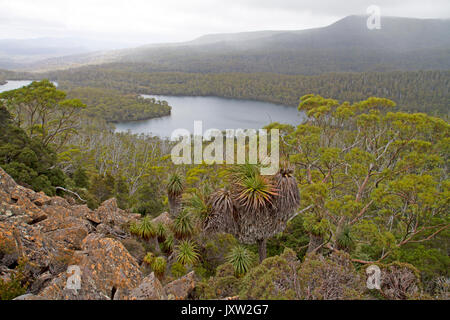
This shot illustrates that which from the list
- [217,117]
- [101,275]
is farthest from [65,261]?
[217,117]

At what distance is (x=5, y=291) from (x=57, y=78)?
202 m

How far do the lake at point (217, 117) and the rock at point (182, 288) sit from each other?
69.0 metres

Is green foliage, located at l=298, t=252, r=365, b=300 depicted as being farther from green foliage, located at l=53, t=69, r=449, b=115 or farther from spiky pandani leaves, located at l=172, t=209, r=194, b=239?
green foliage, located at l=53, t=69, r=449, b=115

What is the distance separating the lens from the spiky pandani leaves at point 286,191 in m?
8.70

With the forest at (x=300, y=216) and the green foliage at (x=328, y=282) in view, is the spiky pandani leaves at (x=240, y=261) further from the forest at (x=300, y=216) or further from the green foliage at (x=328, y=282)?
the green foliage at (x=328, y=282)

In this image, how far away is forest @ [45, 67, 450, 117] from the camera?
112750 millimetres

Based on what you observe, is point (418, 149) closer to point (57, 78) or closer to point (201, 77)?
point (201, 77)

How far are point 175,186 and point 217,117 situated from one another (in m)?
90.0

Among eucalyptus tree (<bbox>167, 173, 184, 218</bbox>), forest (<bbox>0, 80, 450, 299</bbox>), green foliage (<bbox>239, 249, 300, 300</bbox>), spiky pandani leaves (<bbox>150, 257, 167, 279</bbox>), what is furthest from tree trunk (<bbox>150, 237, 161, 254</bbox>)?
green foliage (<bbox>239, 249, 300, 300</bbox>)

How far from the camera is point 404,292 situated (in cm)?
654

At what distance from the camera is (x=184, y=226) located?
36.4 feet

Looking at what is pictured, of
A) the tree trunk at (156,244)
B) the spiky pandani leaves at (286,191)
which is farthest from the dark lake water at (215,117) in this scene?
the spiky pandani leaves at (286,191)

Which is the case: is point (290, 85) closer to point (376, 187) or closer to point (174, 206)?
point (376, 187)

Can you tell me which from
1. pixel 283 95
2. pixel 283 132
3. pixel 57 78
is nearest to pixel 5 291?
pixel 283 132
